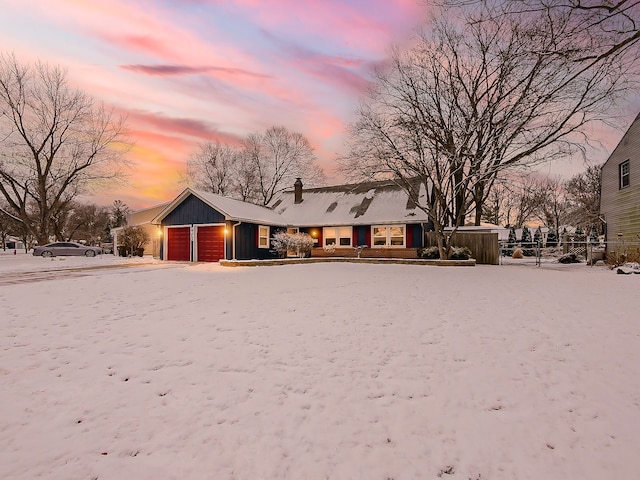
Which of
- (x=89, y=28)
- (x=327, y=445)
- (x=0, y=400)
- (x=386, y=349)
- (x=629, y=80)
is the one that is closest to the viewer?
(x=327, y=445)

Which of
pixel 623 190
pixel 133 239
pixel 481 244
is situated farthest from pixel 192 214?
pixel 623 190

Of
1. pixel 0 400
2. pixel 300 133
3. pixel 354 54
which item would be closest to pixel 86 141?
pixel 300 133

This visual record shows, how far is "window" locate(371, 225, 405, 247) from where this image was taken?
70.5ft

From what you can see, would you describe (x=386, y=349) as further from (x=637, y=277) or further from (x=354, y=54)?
(x=637, y=277)

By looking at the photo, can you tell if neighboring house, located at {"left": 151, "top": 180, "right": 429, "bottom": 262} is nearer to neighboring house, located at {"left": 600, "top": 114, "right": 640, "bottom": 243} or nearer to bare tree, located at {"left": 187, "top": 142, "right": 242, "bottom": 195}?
neighboring house, located at {"left": 600, "top": 114, "right": 640, "bottom": 243}

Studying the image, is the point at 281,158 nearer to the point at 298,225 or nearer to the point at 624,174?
the point at 298,225

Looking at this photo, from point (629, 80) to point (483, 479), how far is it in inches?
366

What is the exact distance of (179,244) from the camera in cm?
2069

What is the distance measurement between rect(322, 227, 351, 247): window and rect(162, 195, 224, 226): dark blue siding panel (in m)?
8.31

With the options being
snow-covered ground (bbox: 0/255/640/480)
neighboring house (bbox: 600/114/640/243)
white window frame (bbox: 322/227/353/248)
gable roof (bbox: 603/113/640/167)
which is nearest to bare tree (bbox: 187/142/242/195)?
white window frame (bbox: 322/227/353/248)

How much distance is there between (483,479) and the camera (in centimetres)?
225

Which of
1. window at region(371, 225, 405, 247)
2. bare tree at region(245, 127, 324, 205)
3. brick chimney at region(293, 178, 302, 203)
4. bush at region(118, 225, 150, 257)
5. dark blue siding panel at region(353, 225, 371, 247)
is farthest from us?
bare tree at region(245, 127, 324, 205)

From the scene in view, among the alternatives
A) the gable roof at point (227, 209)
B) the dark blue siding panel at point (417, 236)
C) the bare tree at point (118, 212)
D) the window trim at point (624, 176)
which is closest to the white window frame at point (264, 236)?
the gable roof at point (227, 209)

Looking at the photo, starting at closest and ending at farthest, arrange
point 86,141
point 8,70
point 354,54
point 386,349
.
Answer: point 386,349 → point 354,54 → point 8,70 → point 86,141
